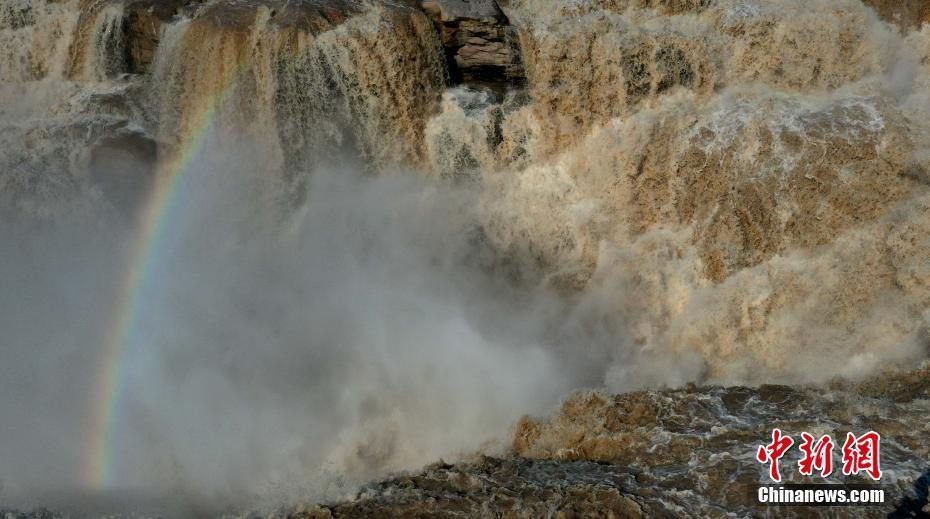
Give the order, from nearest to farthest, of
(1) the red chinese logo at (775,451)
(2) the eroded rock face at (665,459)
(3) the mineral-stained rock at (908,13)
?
1. (2) the eroded rock face at (665,459)
2. (1) the red chinese logo at (775,451)
3. (3) the mineral-stained rock at (908,13)

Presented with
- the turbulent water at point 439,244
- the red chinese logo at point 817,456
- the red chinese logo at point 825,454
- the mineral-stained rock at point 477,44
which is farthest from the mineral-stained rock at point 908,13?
the red chinese logo at point 817,456

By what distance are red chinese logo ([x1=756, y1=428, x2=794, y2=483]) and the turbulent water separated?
11 cm

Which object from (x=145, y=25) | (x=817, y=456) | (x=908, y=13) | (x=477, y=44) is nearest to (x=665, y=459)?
(x=817, y=456)

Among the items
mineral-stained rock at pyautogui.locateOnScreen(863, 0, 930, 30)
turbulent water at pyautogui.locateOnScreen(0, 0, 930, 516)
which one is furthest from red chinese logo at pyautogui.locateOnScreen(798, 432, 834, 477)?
mineral-stained rock at pyautogui.locateOnScreen(863, 0, 930, 30)

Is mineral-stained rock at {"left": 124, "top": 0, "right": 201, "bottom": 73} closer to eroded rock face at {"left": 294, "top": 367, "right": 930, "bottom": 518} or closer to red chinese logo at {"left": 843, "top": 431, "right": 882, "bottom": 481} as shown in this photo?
eroded rock face at {"left": 294, "top": 367, "right": 930, "bottom": 518}

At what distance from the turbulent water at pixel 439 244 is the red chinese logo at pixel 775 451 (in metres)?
0.11

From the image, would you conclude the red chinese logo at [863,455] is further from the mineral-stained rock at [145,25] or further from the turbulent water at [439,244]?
the mineral-stained rock at [145,25]

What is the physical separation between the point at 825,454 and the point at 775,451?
0.37m

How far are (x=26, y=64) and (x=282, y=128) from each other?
174 inches

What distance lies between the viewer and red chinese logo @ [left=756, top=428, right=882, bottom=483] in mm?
5973

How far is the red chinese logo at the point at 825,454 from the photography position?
597cm

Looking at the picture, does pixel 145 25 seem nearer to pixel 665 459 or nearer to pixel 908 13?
pixel 665 459

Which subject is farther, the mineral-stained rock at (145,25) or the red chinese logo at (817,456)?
the mineral-stained rock at (145,25)

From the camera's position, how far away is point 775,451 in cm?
632
